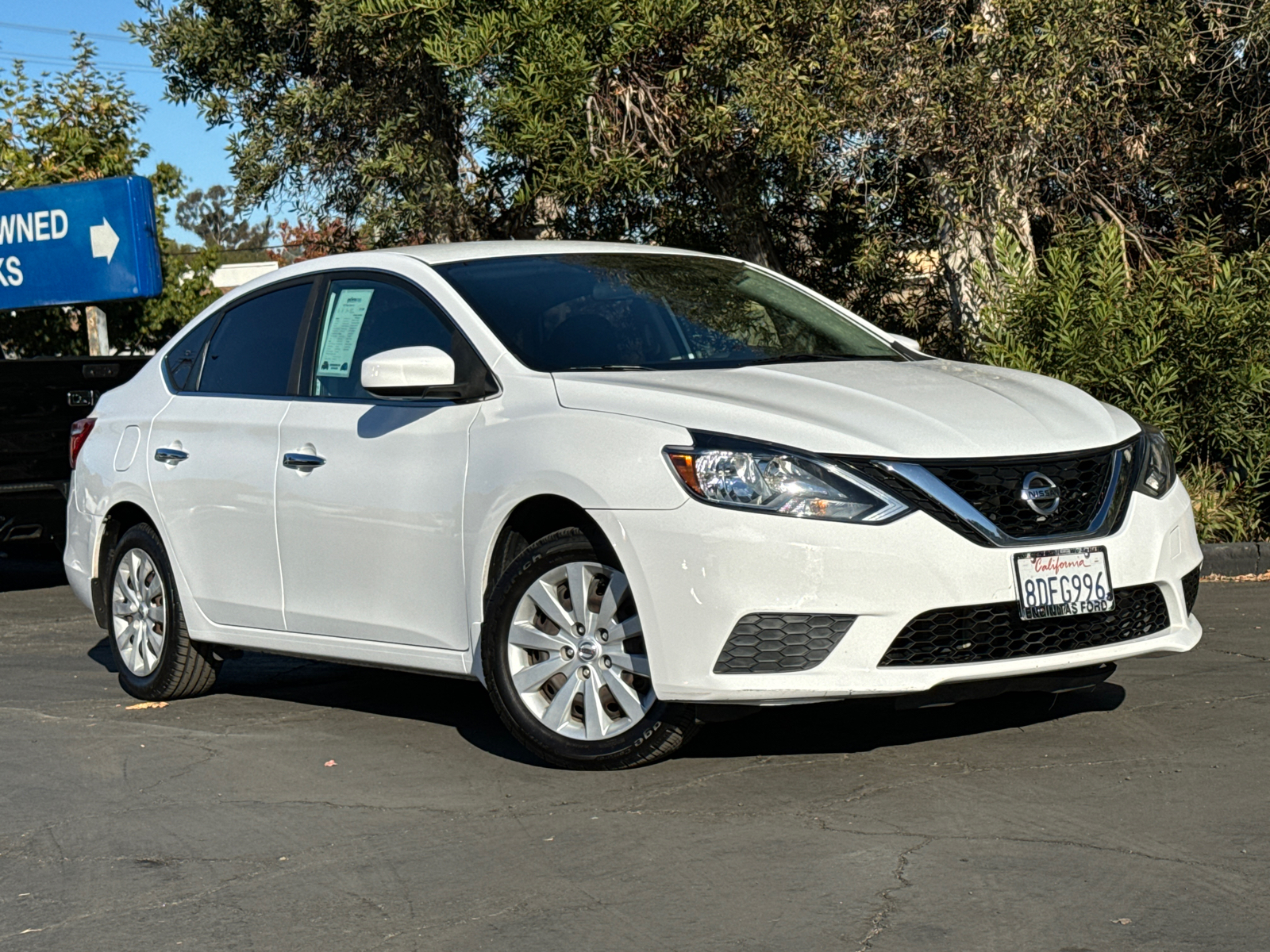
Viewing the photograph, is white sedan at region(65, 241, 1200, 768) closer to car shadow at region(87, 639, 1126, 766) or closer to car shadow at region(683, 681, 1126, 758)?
car shadow at region(87, 639, 1126, 766)

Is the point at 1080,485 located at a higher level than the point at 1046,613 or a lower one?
higher

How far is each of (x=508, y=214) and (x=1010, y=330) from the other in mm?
4851

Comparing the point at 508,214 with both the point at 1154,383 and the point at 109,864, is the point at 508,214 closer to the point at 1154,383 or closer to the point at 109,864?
the point at 1154,383

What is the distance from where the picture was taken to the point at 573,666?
556cm

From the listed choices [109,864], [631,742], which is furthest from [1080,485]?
[109,864]

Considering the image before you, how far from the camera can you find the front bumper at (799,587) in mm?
5023

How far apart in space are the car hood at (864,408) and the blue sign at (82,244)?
10.7 meters

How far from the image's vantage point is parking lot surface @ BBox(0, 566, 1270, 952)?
159 inches

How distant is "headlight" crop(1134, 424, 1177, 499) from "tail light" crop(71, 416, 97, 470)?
465cm

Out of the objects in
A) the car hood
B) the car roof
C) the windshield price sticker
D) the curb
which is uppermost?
the car roof

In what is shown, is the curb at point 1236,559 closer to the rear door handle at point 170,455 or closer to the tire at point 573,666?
the tire at point 573,666

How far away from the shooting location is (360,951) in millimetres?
3943

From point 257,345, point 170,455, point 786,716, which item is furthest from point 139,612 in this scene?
point 786,716

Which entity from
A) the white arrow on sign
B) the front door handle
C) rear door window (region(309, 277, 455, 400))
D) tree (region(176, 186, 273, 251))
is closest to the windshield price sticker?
rear door window (region(309, 277, 455, 400))
